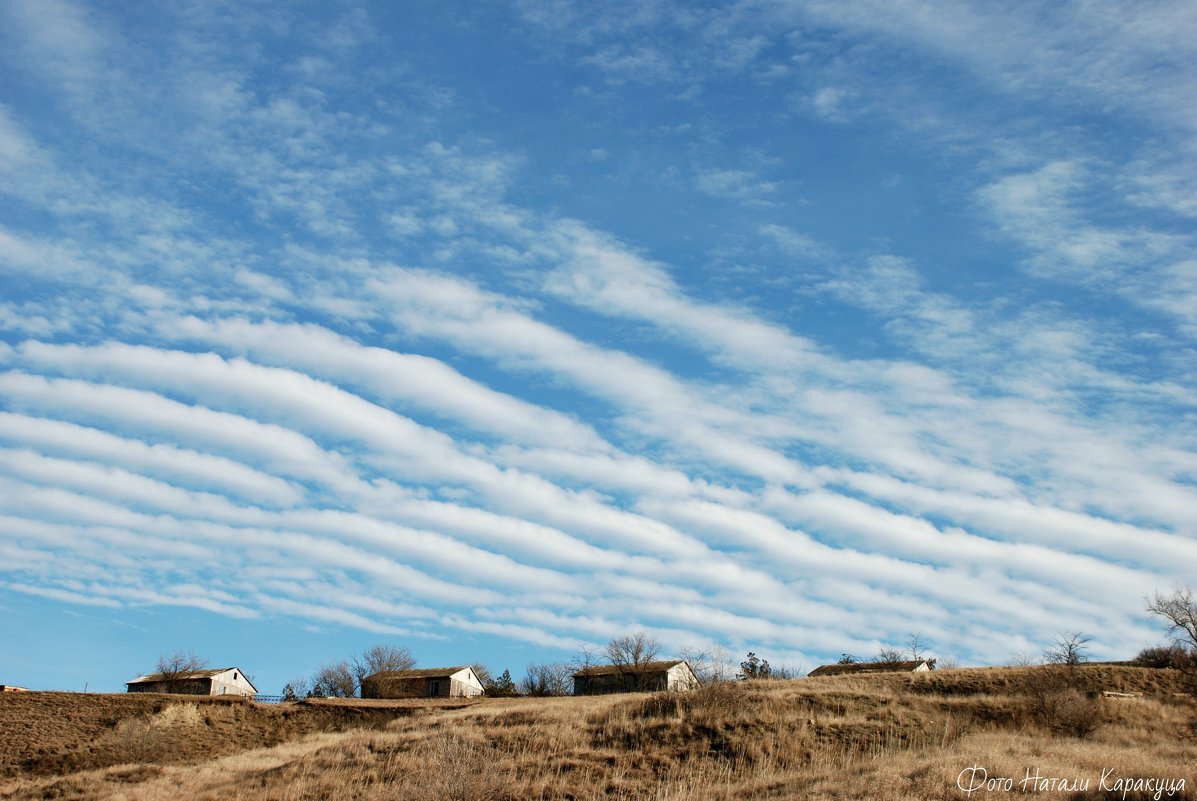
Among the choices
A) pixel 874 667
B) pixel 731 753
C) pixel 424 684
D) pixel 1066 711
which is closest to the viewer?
pixel 731 753

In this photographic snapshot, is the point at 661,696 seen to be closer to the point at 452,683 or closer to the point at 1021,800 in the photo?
the point at 1021,800

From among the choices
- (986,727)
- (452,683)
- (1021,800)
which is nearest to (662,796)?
(1021,800)

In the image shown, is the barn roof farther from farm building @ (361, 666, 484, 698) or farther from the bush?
the bush

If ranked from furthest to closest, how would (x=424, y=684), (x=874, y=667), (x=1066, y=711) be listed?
(x=424, y=684)
(x=874, y=667)
(x=1066, y=711)

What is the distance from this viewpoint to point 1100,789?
1880 centimetres

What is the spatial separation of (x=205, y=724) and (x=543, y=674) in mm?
39143

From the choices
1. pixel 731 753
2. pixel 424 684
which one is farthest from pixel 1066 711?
pixel 424 684

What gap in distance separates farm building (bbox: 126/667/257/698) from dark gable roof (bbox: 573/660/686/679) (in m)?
32.8

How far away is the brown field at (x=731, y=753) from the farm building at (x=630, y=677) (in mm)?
31322

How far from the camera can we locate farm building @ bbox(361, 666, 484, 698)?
85375mm

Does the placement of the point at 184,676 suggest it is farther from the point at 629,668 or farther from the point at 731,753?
the point at 731,753

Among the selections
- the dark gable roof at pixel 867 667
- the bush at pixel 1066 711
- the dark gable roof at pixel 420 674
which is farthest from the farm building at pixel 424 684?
the bush at pixel 1066 711

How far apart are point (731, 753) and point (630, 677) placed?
2037 inches

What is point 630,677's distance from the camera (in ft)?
262
